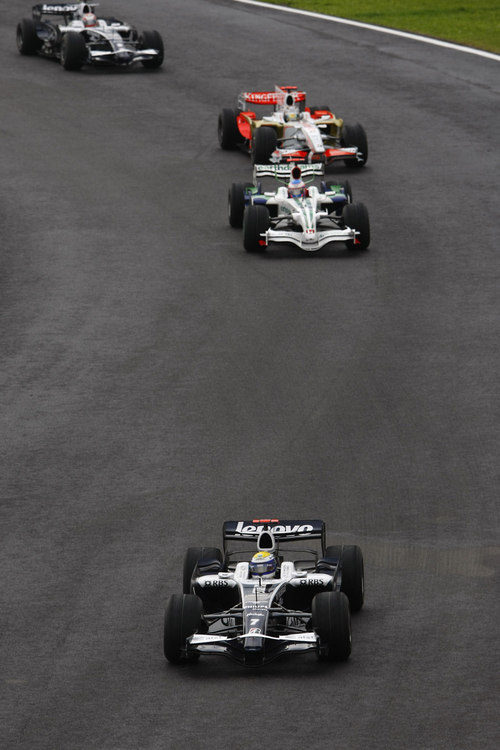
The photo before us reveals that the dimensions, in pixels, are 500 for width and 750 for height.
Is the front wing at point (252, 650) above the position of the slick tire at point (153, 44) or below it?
below

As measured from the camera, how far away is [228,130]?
1272 inches

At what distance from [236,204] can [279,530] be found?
14.1 m

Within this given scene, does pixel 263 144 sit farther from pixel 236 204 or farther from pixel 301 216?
pixel 301 216

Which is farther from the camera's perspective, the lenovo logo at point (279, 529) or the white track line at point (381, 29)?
the white track line at point (381, 29)

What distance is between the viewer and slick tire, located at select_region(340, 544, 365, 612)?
13.4 meters

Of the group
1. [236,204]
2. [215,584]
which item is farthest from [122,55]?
[215,584]

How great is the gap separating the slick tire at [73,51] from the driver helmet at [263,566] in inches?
1071

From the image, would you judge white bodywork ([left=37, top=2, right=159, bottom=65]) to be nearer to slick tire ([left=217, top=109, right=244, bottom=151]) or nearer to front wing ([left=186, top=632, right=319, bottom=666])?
slick tire ([left=217, top=109, right=244, bottom=151])

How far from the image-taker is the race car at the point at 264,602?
12438mm

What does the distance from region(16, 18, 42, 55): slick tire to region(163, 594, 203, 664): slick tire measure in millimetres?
30687

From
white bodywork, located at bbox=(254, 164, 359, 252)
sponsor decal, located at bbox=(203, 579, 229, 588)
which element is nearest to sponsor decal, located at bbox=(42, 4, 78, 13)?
white bodywork, located at bbox=(254, 164, 359, 252)

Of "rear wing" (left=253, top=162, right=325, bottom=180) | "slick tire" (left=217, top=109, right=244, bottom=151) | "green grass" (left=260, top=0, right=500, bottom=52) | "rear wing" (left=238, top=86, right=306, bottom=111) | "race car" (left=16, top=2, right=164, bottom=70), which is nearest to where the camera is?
"rear wing" (left=253, top=162, right=325, bottom=180)

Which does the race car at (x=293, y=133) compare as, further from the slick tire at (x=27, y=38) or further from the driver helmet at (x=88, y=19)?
the slick tire at (x=27, y=38)

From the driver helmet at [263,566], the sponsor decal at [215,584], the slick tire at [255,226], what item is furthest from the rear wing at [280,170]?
the sponsor decal at [215,584]
